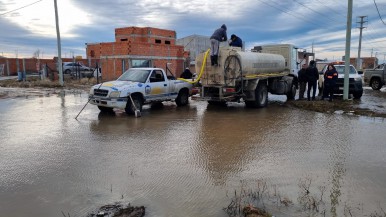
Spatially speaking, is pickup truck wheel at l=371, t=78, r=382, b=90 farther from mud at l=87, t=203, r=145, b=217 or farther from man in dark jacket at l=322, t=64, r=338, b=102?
mud at l=87, t=203, r=145, b=217

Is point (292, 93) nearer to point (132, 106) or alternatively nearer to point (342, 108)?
point (342, 108)

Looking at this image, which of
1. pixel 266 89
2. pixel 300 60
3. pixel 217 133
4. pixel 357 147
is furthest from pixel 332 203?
pixel 300 60

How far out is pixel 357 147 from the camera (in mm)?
7590

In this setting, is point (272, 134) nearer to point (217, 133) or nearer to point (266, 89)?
point (217, 133)

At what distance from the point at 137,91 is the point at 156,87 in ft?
3.76

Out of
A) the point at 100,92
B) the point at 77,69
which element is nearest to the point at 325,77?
the point at 100,92

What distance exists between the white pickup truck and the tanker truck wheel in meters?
2.76

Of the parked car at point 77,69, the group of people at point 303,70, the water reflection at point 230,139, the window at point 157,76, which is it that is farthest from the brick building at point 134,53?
the water reflection at point 230,139

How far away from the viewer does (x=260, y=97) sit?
1408 centimetres

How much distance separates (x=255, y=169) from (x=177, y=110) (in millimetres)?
7679

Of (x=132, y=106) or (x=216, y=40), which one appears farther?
(x=216, y=40)

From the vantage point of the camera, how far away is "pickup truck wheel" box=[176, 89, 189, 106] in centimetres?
1456

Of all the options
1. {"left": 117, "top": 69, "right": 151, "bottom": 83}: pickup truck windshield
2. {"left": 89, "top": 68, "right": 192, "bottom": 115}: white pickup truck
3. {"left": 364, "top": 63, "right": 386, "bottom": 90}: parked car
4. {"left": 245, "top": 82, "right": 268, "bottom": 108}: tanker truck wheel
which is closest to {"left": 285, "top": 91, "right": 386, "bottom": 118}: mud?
{"left": 245, "top": 82, "right": 268, "bottom": 108}: tanker truck wheel

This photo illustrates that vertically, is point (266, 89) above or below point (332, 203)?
above
